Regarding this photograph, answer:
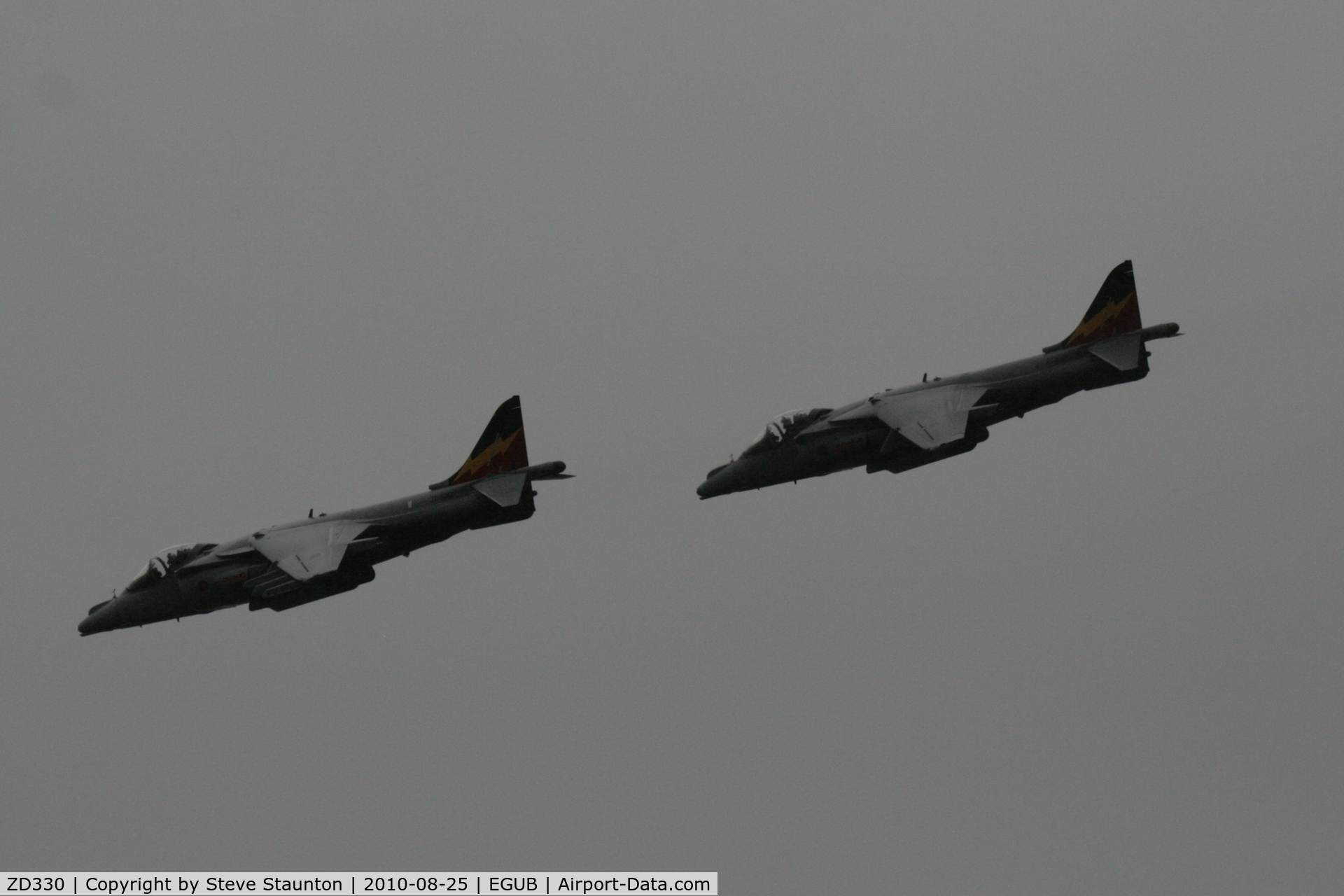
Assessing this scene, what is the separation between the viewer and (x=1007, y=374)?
215ft

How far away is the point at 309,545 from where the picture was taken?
213 feet

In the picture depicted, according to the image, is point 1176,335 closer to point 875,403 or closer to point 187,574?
point 875,403

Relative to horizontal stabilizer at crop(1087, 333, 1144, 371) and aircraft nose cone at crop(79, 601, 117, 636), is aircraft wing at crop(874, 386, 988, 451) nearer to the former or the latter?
horizontal stabilizer at crop(1087, 333, 1144, 371)

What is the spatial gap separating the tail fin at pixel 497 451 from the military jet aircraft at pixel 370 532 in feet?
0.07

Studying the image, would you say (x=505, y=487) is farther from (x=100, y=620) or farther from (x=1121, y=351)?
(x=1121, y=351)

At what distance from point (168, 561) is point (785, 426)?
19091 mm

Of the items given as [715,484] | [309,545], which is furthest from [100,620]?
[715,484]

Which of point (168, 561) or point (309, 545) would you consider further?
point (168, 561)

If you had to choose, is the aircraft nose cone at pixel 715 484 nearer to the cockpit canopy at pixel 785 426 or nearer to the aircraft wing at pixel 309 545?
the cockpit canopy at pixel 785 426

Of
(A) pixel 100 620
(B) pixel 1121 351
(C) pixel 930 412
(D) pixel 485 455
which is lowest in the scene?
(A) pixel 100 620

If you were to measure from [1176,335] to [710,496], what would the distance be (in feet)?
48.3

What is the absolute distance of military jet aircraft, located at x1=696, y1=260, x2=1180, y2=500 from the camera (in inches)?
2549

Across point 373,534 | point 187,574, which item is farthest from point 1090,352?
point 187,574

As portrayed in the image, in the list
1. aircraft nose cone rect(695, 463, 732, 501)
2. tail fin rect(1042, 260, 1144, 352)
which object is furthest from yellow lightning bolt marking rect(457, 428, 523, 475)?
tail fin rect(1042, 260, 1144, 352)
